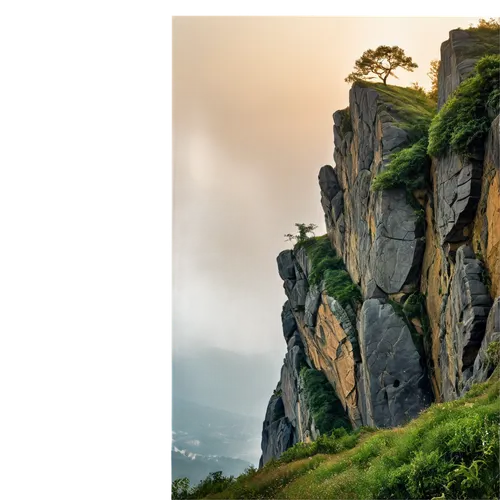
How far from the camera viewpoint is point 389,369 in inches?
749

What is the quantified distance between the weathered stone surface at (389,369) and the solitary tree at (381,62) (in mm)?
8911

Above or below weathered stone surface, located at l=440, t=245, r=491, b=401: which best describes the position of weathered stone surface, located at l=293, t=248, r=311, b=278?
above

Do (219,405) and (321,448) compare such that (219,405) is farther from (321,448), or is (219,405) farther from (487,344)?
(487,344)

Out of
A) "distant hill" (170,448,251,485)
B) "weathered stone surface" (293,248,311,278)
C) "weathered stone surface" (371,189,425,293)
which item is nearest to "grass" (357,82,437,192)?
"weathered stone surface" (371,189,425,293)

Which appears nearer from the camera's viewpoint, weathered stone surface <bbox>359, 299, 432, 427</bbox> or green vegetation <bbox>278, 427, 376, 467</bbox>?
green vegetation <bbox>278, 427, 376, 467</bbox>

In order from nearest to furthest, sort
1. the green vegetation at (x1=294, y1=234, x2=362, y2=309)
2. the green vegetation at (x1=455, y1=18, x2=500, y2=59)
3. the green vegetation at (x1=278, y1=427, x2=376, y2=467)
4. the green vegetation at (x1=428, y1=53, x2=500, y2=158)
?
the green vegetation at (x1=278, y1=427, x2=376, y2=467) → the green vegetation at (x1=428, y1=53, x2=500, y2=158) → the green vegetation at (x1=455, y1=18, x2=500, y2=59) → the green vegetation at (x1=294, y1=234, x2=362, y2=309)

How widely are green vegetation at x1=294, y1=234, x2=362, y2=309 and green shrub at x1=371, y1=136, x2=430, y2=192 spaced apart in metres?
6.16

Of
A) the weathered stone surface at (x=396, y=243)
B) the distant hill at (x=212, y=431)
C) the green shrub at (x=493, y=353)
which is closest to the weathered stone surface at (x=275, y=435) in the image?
the distant hill at (x=212, y=431)

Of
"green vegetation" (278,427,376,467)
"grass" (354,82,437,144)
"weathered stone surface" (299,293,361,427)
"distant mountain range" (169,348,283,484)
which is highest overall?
"grass" (354,82,437,144)

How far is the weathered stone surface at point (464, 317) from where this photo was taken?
13492mm

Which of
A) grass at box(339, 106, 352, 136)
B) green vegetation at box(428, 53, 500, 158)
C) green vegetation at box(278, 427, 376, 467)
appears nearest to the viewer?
green vegetation at box(278, 427, 376, 467)

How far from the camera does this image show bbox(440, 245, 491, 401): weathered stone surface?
1349cm

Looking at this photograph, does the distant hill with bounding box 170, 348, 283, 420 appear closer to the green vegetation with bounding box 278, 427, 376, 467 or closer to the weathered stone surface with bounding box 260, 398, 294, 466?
the green vegetation with bounding box 278, 427, 376, 467
